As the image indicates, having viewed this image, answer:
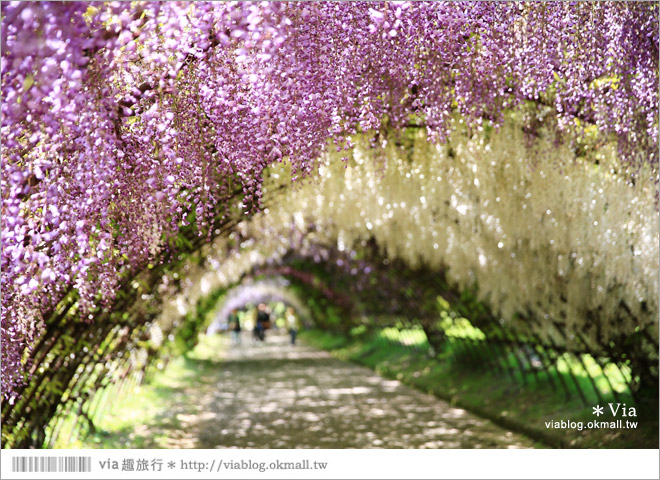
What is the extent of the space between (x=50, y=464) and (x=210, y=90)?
1882 millimetres

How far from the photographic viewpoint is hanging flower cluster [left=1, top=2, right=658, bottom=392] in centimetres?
309

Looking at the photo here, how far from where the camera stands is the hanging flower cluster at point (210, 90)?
10.1ft

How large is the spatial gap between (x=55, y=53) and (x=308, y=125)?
A: 121 cm

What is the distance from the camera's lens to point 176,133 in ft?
11.7

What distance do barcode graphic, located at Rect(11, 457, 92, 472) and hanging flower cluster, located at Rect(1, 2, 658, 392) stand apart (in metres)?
0.50

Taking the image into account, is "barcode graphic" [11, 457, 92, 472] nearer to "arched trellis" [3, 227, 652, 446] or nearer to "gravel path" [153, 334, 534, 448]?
"arched trellis" [3, 227, 652, 446]

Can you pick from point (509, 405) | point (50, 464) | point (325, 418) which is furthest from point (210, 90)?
point (509, 405)

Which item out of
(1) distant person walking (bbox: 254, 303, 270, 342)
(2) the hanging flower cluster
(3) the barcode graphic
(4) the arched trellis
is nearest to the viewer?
(2) the hanging flower cluster

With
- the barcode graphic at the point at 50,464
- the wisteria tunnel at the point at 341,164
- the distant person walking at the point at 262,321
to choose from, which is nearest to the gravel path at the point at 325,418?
the wisteria tunnel at the point at 341,164

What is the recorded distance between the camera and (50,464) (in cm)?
365

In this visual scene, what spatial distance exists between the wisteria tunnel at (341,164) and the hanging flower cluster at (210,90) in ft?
0.04

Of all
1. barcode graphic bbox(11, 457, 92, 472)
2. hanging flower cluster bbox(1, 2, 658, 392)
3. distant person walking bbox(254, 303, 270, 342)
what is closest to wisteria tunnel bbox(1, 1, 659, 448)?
hanging flower cluster bbox(1, 2, 658, 392)

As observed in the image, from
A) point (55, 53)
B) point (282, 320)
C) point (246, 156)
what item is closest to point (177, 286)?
point (246, 156)

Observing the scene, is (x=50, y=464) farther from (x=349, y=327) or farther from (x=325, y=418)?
(x=349, y=327)
